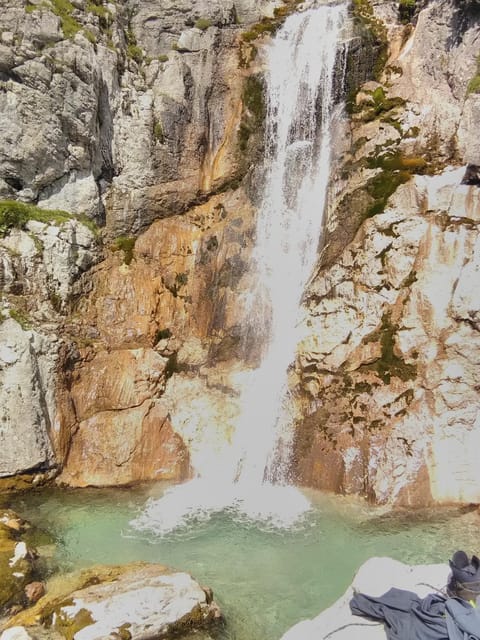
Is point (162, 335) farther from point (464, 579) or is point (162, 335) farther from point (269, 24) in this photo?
point (269, 24)

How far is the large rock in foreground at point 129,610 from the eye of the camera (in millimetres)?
7414

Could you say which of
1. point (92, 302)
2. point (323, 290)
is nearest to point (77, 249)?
point (92, 302)

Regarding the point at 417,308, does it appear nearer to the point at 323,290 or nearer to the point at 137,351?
the point at 323,290

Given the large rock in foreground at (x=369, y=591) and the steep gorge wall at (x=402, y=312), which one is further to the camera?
the steep gorge wall at (x=402, y=312)

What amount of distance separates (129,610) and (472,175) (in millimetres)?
14909

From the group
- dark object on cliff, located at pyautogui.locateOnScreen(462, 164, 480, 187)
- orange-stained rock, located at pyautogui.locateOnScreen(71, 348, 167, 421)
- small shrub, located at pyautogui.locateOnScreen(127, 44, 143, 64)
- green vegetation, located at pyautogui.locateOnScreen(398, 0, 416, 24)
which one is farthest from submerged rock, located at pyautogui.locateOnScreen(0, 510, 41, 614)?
green vegetation, located at pyautogui.locateOnScreen(398, 0, 416, 24)

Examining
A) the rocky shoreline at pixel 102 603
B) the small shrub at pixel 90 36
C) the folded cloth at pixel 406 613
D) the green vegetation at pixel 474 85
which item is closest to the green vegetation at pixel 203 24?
the small shrub at pixel 90 36

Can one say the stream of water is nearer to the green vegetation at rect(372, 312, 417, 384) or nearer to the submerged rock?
the submerged rock

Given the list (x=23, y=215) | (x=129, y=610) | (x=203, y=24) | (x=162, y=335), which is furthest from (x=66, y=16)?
(x=129, y=610)

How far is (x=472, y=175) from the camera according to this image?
15336 mm

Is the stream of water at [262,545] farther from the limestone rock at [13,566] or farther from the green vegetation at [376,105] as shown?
the green vegetation at [376,105]

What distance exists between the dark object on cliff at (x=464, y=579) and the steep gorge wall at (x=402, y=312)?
6673mm

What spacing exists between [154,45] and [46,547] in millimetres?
21218

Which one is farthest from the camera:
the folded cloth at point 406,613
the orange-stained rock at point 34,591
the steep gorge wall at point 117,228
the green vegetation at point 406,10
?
the green vegetation at point 406,10
